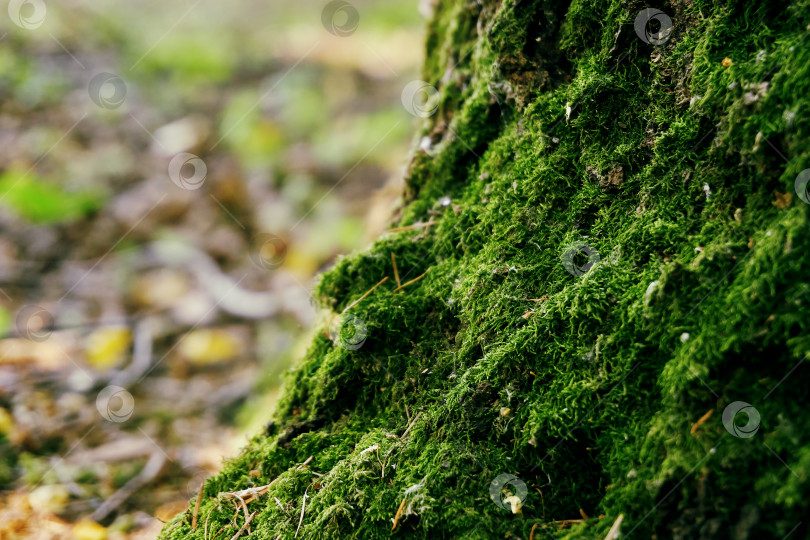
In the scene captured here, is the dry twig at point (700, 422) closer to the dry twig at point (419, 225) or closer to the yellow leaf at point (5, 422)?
the dry twig at point (419, 225)

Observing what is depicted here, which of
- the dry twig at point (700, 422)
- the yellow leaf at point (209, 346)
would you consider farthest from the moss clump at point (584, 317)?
the yellow leaf at point (209, 346)

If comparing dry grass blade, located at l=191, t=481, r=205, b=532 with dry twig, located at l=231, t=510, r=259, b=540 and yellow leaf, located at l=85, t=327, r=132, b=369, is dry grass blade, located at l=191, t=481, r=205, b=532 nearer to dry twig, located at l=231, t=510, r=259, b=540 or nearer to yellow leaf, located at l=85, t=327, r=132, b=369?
dry twig, located at l=231, t=510, r=259, b=540

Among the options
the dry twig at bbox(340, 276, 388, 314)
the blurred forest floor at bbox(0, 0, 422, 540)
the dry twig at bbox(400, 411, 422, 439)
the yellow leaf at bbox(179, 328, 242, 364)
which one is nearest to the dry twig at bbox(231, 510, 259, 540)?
the dry twig at bbox(400, 411, 422, 439)

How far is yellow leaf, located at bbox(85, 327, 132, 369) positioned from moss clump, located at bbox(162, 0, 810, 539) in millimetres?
2843

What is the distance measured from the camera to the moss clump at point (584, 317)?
53.6 inches

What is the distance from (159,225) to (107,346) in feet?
6.17

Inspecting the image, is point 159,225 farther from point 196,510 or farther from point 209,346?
point 196,510

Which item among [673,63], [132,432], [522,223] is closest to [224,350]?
[132,432]

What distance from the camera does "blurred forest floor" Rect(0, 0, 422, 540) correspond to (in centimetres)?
341

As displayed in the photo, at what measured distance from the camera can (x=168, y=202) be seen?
20.3ft

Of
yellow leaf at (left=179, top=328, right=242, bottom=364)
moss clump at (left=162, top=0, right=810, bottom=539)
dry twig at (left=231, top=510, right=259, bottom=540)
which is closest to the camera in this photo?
moss clump at (left=162, top=0, right=810, bottom=539)

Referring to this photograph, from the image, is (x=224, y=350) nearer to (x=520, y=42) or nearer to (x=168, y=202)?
(x=168, y=202)

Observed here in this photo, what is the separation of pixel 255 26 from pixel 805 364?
1118 centimetres

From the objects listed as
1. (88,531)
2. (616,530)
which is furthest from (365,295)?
(88,531)
